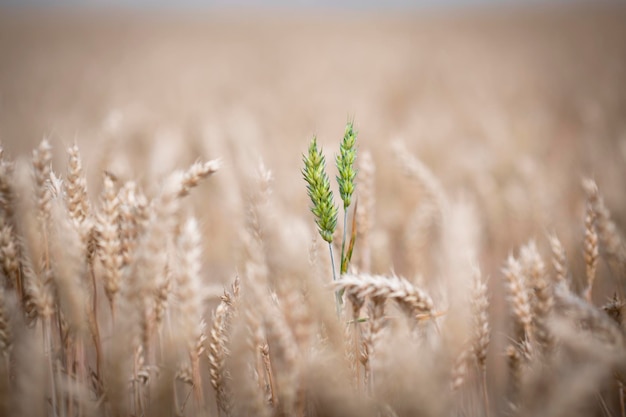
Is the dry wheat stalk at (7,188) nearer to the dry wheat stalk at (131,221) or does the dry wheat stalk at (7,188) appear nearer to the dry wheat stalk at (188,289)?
the dry wheat stalk at (131,221)

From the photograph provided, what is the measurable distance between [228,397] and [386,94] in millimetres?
6821

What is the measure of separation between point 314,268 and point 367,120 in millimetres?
3758

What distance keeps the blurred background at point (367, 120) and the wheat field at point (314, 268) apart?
33mm

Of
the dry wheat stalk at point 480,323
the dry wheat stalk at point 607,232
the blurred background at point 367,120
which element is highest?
the blurred background at point 367,120

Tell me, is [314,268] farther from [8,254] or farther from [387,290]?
[8,254]

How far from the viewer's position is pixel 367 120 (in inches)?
187

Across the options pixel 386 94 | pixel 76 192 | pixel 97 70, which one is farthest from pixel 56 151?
pixel 97 70

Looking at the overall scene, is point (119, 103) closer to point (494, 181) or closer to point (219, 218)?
point (219, 218)

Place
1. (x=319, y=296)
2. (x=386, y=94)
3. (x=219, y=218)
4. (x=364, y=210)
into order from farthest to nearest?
(x=386, y=94)
(x=219, y=218)
(x=364, y=210)
(x=319, y=296)

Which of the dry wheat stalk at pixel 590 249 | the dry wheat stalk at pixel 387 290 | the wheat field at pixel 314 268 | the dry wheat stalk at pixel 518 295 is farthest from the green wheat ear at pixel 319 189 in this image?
the dry wheat stalk at pixel 590 249

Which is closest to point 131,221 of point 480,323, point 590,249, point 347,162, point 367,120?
point 347,162

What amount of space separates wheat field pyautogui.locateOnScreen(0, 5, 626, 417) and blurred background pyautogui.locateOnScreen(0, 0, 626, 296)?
3 cm

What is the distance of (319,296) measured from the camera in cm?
99

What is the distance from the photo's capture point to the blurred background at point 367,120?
2.70 metres
